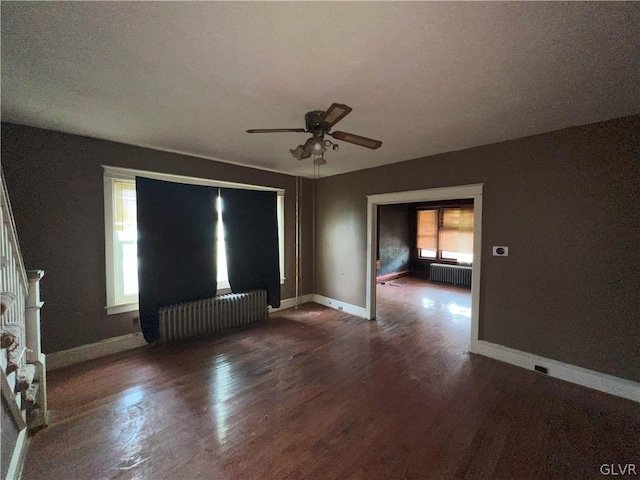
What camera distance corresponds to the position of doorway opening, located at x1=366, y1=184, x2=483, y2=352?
117 inches

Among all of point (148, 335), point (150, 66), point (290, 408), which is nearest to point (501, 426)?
point (290, 408)

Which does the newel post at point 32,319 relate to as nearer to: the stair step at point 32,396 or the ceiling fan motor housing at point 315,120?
the stair step at point 32,396

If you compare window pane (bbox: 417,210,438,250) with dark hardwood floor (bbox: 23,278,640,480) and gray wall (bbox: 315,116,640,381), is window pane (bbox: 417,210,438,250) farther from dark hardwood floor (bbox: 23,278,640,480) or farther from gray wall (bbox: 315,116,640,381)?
dark hardwood floor (bbox: 23,278,640,480)

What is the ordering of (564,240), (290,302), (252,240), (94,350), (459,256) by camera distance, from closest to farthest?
(564,240) < (94,350) < (252,240) < (290,302) < (459,256)

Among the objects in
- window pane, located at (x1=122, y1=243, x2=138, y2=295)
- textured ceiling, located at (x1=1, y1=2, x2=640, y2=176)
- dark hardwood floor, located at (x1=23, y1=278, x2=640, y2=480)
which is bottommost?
dark hardwood floor, located at (x1=23, y1=278, x2=640, y2=480)

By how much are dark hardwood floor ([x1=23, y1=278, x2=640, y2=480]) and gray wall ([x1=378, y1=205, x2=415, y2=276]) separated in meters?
4.26

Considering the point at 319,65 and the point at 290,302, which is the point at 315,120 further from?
the point at 290,302

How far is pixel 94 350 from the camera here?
9.28ft

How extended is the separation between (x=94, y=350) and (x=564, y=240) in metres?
5.15

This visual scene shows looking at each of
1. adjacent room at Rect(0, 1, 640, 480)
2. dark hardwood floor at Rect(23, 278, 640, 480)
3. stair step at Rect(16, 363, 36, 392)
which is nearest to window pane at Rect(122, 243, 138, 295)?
adjacent room at Rect(0, 1, 640, 480)

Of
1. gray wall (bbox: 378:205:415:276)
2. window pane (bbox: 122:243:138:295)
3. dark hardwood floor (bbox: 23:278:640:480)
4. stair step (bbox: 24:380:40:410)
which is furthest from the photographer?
gray wall (bbox: 378:205:415:276)

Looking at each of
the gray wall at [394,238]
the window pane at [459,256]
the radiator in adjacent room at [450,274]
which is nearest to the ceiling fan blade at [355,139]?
the gray wall at [394,238]

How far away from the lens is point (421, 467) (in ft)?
5.10

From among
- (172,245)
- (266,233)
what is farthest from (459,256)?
(172,245)
